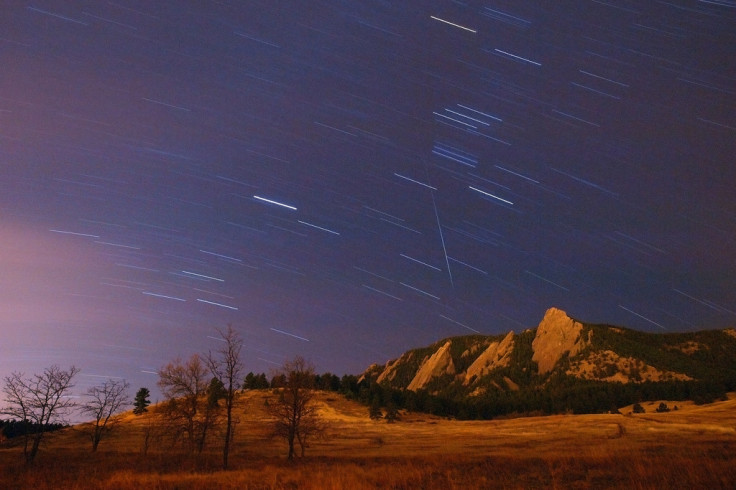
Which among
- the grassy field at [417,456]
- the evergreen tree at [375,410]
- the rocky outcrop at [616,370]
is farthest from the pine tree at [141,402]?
the rocky outcrop at [616,370]

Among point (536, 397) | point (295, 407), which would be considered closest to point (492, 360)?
point (536, 397)

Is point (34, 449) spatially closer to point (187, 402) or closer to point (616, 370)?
point (187, 402)

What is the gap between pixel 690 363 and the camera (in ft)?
462

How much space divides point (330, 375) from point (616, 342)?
105757 mm

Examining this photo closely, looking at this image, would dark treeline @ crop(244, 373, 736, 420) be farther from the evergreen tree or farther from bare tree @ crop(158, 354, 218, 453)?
bare tree @ crop(158, 354, 218, 453)

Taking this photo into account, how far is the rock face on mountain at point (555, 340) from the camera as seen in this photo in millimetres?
160625

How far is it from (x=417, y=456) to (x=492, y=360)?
161742mm

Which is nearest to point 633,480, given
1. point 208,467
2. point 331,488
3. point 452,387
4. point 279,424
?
point 331,488

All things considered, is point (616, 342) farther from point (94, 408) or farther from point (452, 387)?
point (94, 408)

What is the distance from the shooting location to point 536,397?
123438mm

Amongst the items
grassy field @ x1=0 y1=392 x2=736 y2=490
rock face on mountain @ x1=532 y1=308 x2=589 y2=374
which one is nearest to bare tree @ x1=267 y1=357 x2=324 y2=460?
grassy field @ x1=0 y1=392 x2=736 y2=490

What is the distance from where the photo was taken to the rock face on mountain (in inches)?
6324

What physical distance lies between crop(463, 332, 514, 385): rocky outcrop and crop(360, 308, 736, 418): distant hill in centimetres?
44

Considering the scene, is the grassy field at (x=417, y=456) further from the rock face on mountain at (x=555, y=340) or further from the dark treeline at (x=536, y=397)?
the rock face on mountain at (x=555, y=340)
